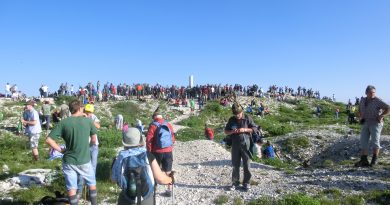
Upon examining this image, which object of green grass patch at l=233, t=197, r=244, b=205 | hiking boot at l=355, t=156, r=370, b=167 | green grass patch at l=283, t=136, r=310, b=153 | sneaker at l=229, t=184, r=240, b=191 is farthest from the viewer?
green grass patch at l=283, t=136, r=310, b=153

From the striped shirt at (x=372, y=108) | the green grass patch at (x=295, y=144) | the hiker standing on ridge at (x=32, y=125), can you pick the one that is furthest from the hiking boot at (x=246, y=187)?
the green grass patch at (x=295, y=144)

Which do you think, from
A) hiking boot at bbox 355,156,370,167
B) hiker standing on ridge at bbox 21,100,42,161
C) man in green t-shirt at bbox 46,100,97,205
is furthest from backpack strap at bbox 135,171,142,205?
hiker standing on ridge at bbox 21,100,42,161

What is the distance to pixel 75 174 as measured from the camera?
700 cm

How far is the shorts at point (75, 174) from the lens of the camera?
6.90 metres

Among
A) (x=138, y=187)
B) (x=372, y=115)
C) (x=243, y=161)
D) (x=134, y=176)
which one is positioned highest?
(x=372, y=115)

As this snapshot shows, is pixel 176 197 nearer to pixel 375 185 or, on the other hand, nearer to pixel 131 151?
pixel 131 151

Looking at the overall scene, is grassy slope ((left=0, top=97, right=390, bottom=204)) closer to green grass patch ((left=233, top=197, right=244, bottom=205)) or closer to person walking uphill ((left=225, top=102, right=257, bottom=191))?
green grass patch ((left=233, top=197, right=244, bottom=205))

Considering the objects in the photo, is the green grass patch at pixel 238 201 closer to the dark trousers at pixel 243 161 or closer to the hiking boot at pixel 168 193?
the dark trousers at pixel 243 161

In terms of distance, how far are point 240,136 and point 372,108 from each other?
4.10m

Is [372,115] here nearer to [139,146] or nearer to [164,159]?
[164,159]

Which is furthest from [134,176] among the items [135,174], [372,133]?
[372,133]

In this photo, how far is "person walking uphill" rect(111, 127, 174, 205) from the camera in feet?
18.0

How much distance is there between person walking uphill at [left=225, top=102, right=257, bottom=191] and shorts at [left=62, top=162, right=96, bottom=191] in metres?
3.61

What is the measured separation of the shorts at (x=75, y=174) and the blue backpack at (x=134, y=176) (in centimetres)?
172
